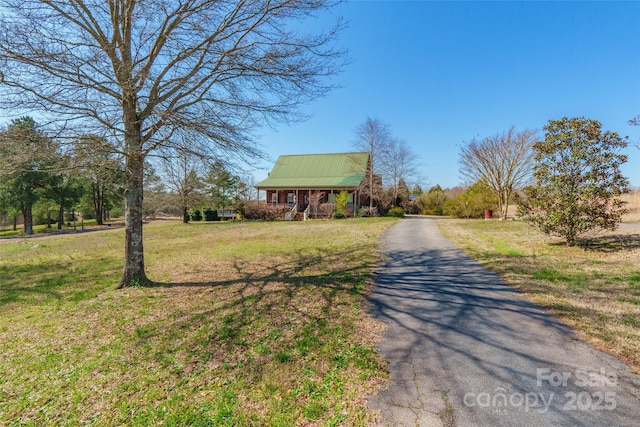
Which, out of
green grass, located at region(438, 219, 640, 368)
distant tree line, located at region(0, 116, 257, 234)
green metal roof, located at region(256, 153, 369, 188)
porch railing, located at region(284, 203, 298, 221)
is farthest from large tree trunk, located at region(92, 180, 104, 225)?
green grass, located at region(438, 219, 640, 368)

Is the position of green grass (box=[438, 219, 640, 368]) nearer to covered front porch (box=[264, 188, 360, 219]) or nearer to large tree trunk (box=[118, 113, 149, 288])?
large tree trunk (box=[118, 113, 149, 288])

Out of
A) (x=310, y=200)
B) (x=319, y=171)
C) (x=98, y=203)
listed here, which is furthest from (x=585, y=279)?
(x=98, y=203)

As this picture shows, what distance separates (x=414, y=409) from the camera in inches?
84.9

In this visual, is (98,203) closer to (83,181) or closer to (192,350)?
(83,181)

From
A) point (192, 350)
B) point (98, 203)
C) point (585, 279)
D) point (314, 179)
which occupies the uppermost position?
point (314, 179)

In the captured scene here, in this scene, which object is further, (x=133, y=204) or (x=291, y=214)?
(x=291, y=214)

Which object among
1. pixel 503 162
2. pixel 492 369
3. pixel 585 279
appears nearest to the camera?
pixel 492 369

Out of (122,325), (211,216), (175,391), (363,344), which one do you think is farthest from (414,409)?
(211,216)

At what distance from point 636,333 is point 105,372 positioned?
6178mm

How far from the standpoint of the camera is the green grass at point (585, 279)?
3.35 meters

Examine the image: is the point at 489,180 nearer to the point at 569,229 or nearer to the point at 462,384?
the point at 569,229

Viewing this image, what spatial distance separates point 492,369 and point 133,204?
256 inches

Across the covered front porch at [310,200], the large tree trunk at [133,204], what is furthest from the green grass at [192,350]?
the covered front porch at [310,200]

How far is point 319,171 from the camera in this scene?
95.3ft
